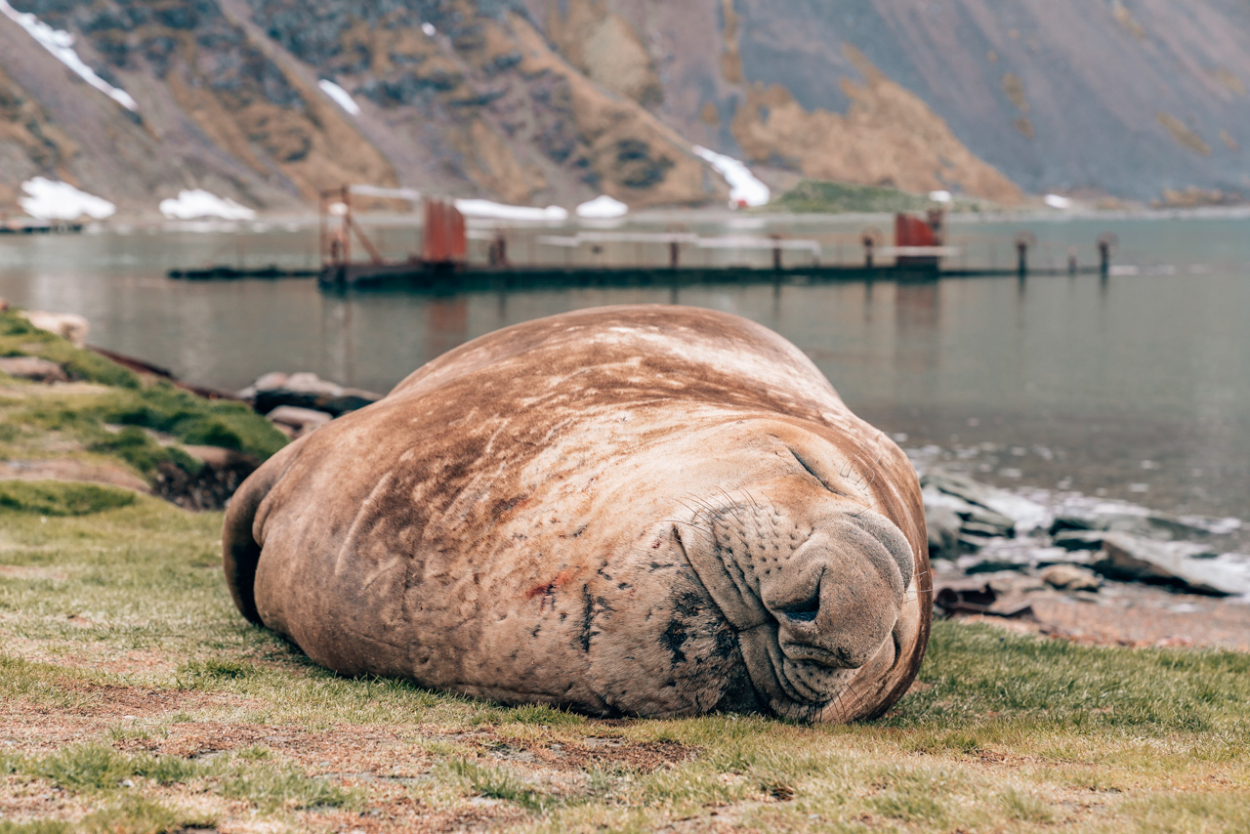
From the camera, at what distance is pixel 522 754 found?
3.91m

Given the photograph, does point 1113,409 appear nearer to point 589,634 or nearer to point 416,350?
point 416,350

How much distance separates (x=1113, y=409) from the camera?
87.2 ft

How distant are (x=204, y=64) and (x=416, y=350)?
518 ft

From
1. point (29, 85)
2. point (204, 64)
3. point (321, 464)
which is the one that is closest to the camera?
point (321, 464)

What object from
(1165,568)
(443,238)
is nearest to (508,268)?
(443,238)

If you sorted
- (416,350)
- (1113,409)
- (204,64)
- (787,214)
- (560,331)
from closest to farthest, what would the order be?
(560,331) → (1113,409) → (416,350) → (204,64) → (787,214)

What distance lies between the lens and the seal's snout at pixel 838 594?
3881mm

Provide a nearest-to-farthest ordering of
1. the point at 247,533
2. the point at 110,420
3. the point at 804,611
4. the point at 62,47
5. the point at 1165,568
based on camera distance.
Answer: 1. the point at 804,611
2. the point at 247,533
3. the point at 110,420
4. the point at 1165,568
5. the point at 62,47

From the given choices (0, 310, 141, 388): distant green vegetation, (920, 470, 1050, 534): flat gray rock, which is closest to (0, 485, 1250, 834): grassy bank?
(920, 470, 1050, 534): flat gray rock

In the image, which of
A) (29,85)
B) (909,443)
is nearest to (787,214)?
(29,85)

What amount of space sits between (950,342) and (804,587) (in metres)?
38.3

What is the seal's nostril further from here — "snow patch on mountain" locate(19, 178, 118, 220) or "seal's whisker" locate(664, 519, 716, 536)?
"snow patch on mountain" locate(19, 178, 118, 220)

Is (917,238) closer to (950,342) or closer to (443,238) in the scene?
(443,238)

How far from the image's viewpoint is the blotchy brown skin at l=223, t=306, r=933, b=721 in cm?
407
